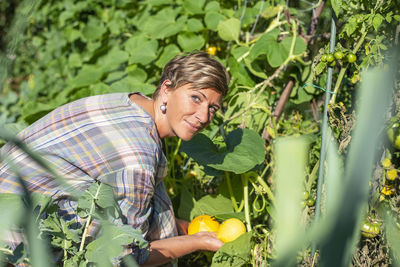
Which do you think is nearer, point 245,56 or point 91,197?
point 91,197

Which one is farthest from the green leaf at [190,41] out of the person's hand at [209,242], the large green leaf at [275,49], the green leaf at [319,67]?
the person's hand at [209,242]

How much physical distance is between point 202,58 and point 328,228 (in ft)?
4.46

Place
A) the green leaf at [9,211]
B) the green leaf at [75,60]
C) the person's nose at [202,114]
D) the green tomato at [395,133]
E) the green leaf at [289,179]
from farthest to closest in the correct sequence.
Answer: the green leaf at [75,60], the person's nose at [202,114], the green tomato at [395,133], the green leaf at [9,211], the green leaf at [289,179]

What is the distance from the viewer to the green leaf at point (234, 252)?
1619 mm

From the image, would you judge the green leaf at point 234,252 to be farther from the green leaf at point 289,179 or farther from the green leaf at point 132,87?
the green leaf at point 289,179

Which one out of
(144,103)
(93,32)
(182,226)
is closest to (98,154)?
(144,103)

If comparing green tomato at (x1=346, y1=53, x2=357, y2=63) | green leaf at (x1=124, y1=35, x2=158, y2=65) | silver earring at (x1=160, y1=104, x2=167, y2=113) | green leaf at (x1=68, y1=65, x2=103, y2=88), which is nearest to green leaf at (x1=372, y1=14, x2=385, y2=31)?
green tomato at (x1=346, y1=53, x2=357, y2=63)

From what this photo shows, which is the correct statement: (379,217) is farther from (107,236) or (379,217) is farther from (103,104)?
(107,236)

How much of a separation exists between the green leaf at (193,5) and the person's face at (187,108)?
3.51 ft

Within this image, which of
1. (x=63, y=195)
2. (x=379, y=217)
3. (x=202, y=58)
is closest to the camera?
(x=63, y=195)

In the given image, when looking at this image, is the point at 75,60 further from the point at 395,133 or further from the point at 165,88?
the point at 395,133

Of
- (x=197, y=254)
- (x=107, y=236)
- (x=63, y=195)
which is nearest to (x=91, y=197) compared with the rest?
(x=63, y=195)

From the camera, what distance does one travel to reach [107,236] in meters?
0.54

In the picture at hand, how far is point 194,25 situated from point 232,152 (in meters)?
0.93
